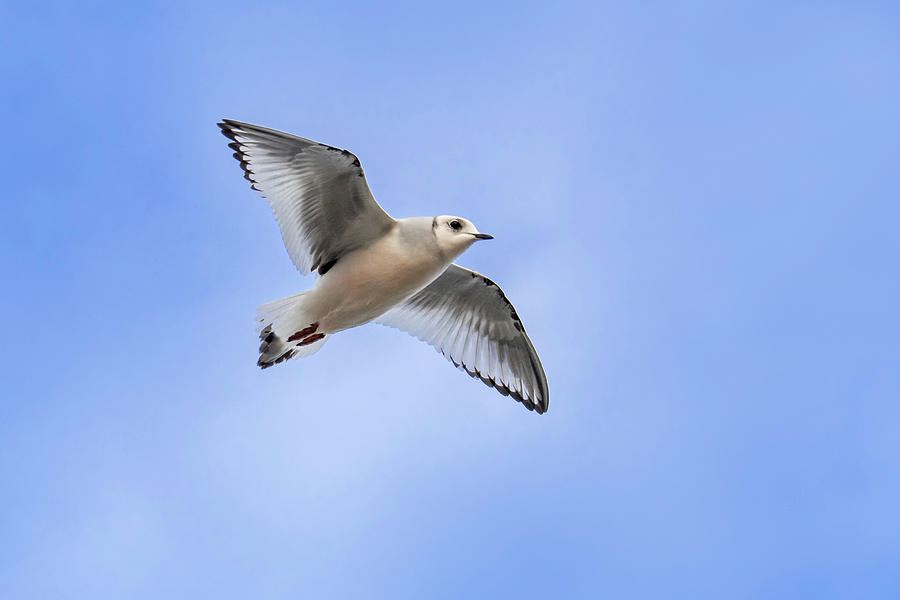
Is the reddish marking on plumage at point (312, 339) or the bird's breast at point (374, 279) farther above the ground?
the bird's breast at point (374, 279)

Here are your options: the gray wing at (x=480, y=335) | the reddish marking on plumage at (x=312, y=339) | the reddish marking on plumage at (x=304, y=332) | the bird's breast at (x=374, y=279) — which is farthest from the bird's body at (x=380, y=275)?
the gray wing at (x=480, y=335)

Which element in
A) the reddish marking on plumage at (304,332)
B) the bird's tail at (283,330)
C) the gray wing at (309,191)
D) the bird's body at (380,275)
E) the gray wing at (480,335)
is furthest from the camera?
the gray wing at (480,335)

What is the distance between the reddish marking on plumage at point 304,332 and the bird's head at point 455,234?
146 centimetres

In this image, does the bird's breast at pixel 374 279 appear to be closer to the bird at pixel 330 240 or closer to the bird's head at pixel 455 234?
the bird at pixel 330 240

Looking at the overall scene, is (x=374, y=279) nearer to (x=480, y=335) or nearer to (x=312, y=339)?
(x=312, y=339)

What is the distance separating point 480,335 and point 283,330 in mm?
2325

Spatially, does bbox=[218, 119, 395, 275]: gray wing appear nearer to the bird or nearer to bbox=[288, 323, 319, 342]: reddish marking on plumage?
the bird

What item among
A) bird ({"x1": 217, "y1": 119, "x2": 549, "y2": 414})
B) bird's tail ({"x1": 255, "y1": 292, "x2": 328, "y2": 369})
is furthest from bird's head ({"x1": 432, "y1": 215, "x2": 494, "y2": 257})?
bird's tail ({"x1": 255, "y1": 292, "x2": 328, "y2": 369})

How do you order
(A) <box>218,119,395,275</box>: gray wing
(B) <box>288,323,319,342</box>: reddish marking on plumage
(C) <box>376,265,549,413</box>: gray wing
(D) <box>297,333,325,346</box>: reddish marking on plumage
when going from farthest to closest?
(C) <box>376,265,549,413</box>: gray wing → (D) <box>297,333,325,346</box>: reddish marking on plumage → (B) <box>288,323,319,342</box>: reddish marking on plumage → (A) <box>218,119,395,275</box>: gray wing

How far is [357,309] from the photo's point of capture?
10602 millimetres

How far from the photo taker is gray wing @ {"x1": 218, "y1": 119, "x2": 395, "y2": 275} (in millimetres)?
10156

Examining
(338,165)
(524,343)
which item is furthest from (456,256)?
(524,343)

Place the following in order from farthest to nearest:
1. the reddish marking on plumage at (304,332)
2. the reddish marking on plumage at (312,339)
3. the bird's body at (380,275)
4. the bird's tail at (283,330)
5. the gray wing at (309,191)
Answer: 1. the reddish marking on plumage at (312,339)
2. the reddish marking on plumage at (304,332)
3. the bird's tail at (283,330)
4. the bird's body at (380,275)
5. the gray wing at (309,191)

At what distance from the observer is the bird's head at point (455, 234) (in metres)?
10.2
